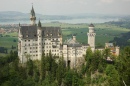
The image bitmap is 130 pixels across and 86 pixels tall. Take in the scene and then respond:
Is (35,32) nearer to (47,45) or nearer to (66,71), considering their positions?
(47,45)

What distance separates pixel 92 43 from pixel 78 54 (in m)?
4.87

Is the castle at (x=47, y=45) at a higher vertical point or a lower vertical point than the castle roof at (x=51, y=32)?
lower

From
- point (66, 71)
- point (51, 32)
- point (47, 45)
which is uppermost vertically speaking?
point (51, 32)

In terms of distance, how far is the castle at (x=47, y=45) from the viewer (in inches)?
2334

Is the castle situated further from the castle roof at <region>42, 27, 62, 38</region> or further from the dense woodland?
the dense woodland

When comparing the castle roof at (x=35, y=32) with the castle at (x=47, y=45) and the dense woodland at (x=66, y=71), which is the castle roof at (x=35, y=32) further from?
the dense woodland at (x=66, y=71)

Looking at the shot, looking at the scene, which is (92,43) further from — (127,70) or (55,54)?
(127,70)

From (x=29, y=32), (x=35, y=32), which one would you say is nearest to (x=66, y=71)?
(x=35, y=32)

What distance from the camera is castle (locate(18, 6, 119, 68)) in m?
59.3

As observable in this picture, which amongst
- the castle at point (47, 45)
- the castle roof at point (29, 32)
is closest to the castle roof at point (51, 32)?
the castle at point (47, 45)

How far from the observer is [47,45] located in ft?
200

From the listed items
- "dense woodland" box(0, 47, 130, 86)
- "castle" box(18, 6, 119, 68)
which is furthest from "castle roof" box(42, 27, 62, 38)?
"dense woodland" box(0, 47, 130, 86)

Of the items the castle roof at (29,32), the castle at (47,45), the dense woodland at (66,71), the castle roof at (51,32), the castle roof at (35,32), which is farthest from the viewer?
the castle roof at (51,32)

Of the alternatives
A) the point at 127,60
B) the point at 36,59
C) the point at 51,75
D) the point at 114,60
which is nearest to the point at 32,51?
the point at 36,59
